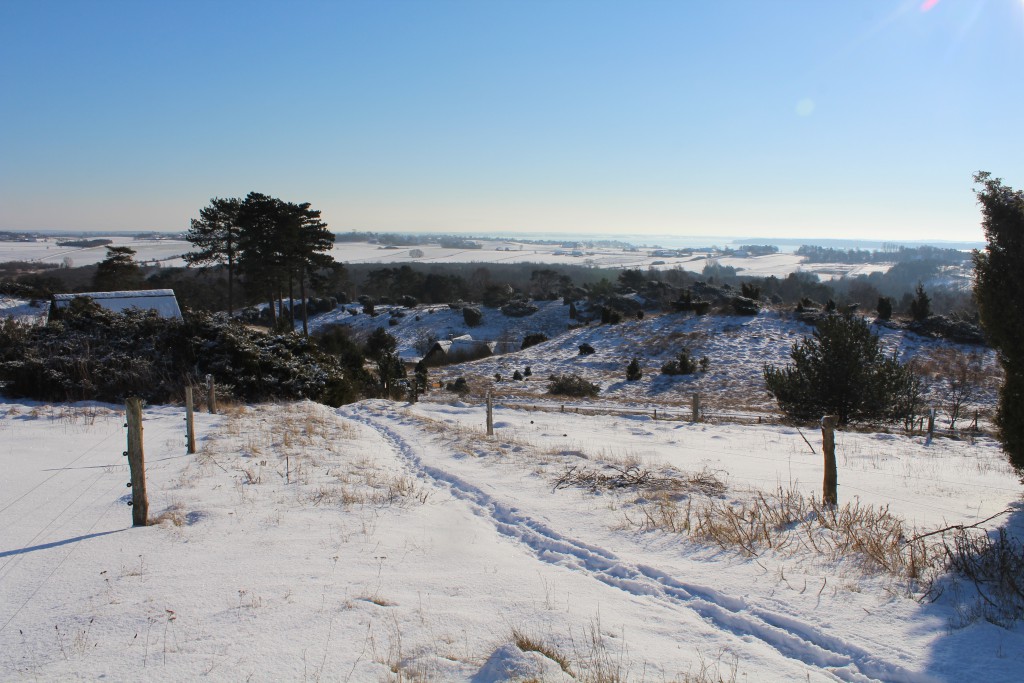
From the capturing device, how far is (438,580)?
535 centimetres

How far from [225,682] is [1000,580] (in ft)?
19.5

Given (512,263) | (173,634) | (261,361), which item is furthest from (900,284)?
(173,634)

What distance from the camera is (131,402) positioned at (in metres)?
6.43

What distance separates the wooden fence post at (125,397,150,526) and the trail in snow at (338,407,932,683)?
3950 millimetres

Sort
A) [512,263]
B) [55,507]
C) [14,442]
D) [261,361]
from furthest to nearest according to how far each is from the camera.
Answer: [512,263]
[261,361]
[14,442]
[55,507]

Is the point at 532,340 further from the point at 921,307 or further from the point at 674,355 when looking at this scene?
the point at 921,307

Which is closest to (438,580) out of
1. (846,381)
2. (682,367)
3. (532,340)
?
(846,381)

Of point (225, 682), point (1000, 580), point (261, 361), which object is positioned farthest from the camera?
point (261, 361)

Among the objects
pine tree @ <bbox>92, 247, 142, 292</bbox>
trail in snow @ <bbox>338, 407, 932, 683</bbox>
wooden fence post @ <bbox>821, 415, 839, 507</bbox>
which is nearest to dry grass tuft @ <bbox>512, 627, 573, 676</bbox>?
trail in snow @ <bbox>338, 407, 932, 683</bbox>

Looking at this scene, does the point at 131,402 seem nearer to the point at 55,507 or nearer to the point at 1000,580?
the point at 55,507

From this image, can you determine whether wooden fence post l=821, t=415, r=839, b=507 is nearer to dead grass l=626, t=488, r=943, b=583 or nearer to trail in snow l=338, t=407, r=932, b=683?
dead grass l=626, t=488, r=943, b=583

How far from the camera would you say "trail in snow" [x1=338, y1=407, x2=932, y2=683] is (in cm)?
390

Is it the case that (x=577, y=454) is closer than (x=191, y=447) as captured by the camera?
No

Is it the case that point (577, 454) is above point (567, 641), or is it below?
below
